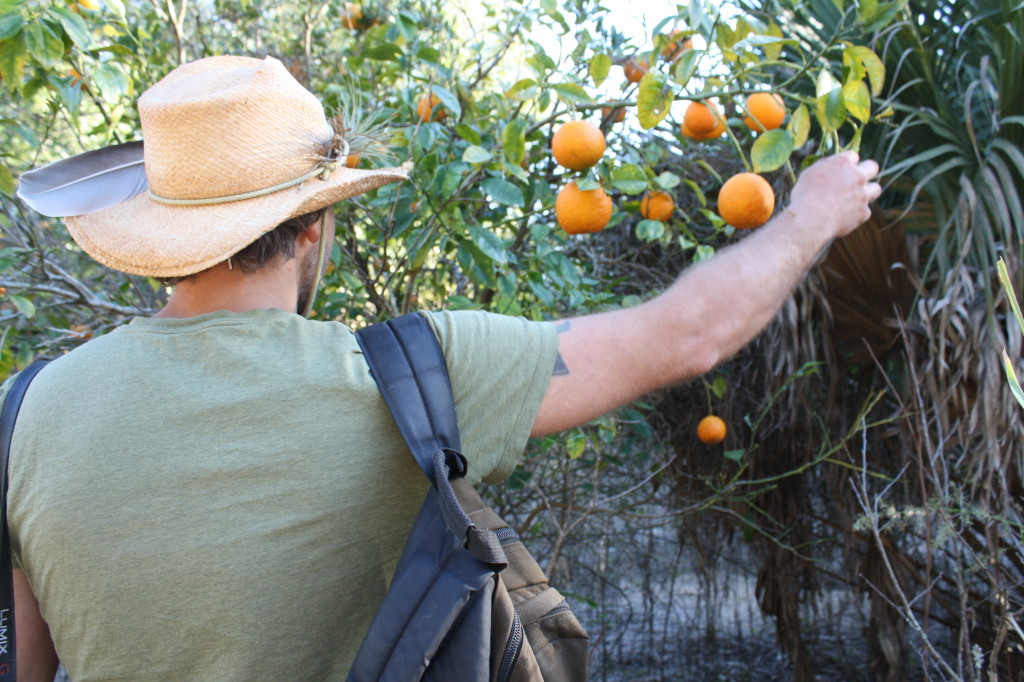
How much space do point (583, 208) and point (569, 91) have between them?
0.27 meters

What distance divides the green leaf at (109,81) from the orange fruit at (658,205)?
4.81 ft

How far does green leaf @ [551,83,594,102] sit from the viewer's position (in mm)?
1934

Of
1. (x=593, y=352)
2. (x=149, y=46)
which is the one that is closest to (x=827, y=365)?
(x=593, y=352)

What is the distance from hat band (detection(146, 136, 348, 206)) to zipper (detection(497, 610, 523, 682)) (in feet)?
2.49

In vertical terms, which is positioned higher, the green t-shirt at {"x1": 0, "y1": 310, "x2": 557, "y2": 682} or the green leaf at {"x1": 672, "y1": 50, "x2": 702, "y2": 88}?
the green leaf at {"x1": 672, "y1": 50, "x2": 702, "y2": 88}

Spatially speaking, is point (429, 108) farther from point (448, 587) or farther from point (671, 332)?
point (448, 587)

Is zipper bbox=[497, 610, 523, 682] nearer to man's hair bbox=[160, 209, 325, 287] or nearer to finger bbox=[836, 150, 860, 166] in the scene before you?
man's hair bbox=[160, 209, 325, 287]

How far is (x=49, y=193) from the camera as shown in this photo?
Result: 159 centimetres

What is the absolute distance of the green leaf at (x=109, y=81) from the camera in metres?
2.22

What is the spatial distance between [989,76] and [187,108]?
2.85 metres

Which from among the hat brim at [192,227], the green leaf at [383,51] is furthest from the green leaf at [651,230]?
the hat brim at [192,227]

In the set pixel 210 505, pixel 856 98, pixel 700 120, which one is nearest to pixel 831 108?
pixel 856 98

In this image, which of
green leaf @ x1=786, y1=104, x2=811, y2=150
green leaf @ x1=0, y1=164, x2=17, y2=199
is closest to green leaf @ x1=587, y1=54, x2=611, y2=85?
green leaf @ x1=786, y1=104, x2=811, y2=150

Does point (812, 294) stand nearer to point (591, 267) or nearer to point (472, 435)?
point (591, 267)
